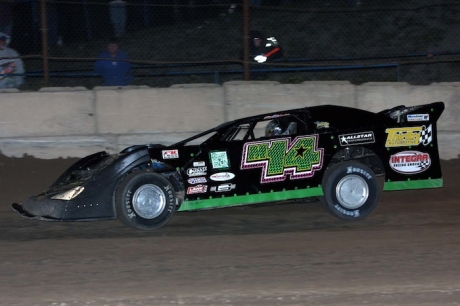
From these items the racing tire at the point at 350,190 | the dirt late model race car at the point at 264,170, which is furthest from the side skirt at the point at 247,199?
the racing tire at the point at 350,190

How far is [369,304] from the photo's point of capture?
17.4ft

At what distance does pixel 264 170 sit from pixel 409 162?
1677 mm

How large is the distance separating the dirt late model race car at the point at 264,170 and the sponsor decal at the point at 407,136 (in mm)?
11

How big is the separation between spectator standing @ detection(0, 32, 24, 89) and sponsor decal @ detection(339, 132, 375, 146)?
225 inches

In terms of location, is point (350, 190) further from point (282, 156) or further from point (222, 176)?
point (222, 176)

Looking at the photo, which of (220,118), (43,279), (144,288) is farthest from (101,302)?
(220,118)

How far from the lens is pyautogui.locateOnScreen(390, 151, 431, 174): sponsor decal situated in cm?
847

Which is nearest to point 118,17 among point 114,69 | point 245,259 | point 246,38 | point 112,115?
point 114,69

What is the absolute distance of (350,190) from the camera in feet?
27.5

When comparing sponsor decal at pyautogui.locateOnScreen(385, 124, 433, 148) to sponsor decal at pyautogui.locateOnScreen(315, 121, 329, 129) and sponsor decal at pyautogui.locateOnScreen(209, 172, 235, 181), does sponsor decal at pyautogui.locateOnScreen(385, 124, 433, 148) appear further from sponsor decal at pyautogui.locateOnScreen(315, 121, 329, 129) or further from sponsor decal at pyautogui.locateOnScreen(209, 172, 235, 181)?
sponsor decal at pyautogui.locateOnScreen(209, 172, 235, 181)

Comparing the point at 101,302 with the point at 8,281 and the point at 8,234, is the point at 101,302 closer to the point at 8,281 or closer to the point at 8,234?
the point at 8,281

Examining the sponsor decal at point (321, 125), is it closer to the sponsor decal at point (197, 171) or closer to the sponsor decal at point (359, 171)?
the sponsor decal at point (359, 171)

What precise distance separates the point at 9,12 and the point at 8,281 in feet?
23.9

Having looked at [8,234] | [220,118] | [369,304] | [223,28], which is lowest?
[369,304]
